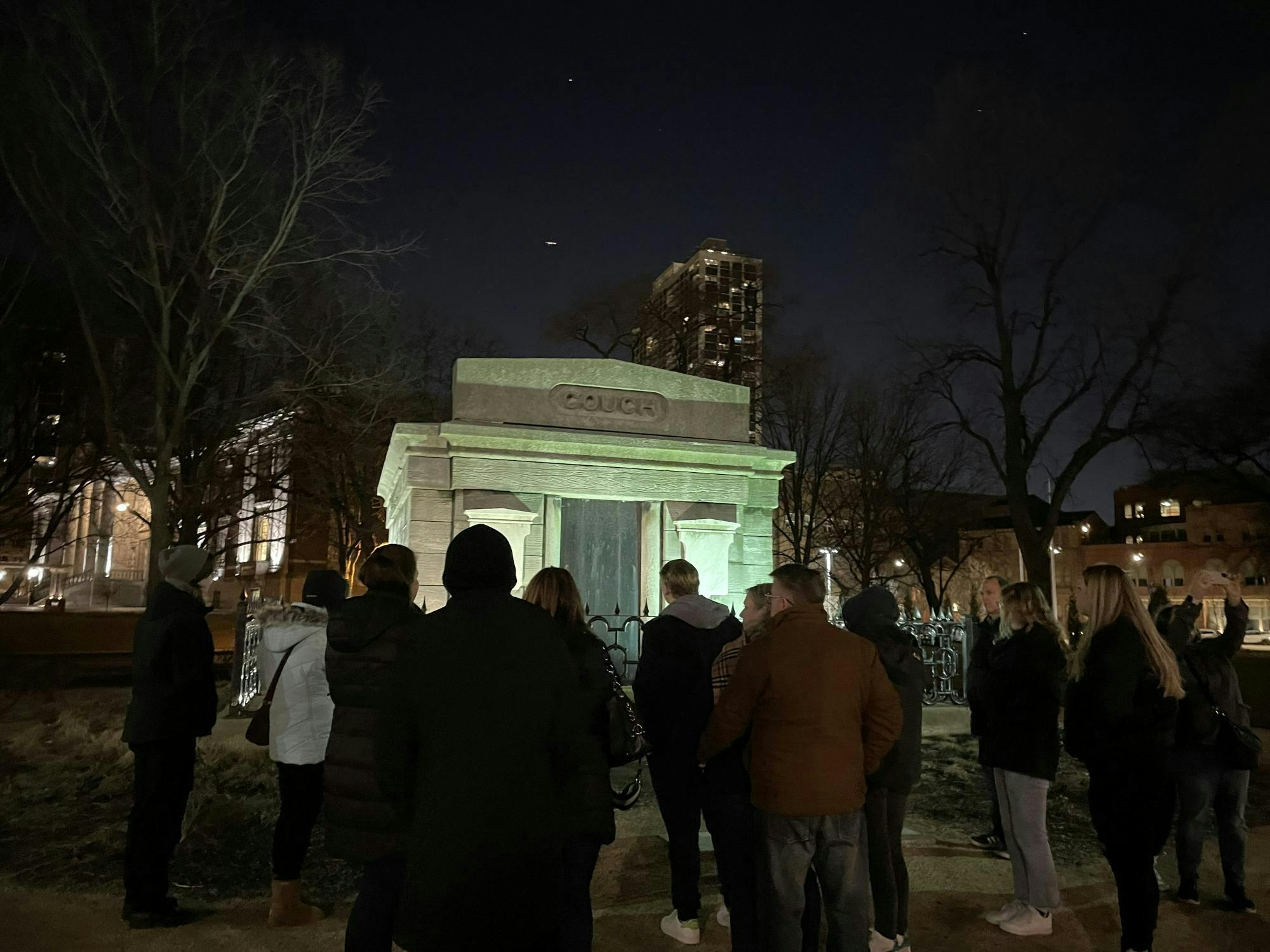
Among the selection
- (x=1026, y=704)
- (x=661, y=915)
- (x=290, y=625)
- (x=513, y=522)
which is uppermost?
(x=513, y=522)

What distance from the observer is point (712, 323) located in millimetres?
27969

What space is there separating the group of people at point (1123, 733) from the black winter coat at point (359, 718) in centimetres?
332

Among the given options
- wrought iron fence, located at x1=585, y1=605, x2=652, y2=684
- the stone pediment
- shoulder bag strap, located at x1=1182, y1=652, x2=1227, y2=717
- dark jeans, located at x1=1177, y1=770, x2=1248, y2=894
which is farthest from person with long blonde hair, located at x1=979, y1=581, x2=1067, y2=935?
the stone pediment

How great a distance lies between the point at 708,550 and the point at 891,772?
6.79 metres

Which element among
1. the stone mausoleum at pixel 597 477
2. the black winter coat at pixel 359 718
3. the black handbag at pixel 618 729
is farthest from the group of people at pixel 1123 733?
the stone mausoleum at pixel 597 477

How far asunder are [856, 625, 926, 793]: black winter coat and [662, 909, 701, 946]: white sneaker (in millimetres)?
1215

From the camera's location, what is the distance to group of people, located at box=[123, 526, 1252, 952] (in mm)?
2568

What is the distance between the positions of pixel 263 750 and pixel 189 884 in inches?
136

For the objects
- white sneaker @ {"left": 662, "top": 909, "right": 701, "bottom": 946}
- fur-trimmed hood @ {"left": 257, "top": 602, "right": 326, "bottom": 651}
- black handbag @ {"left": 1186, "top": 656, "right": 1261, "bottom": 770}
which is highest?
fur-trimmed hood @ {"left": 257, "top": 602, "right": 326, "bottom": 651}

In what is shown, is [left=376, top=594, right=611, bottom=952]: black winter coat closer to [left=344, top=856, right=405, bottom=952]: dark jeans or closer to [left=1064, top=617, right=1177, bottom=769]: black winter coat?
[left=344, top=856, right=405, bottom=952]: dark jeans

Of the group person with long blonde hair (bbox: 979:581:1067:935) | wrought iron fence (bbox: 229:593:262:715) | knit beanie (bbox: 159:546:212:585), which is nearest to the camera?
person with long blonde hair (bbox: 979:581:1067:935)

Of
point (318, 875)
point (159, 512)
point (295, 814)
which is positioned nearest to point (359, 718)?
point (295, 814)

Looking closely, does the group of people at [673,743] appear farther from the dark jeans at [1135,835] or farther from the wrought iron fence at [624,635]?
the wrought iron fence at [624,635]

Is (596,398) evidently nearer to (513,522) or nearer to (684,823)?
(513,522)
